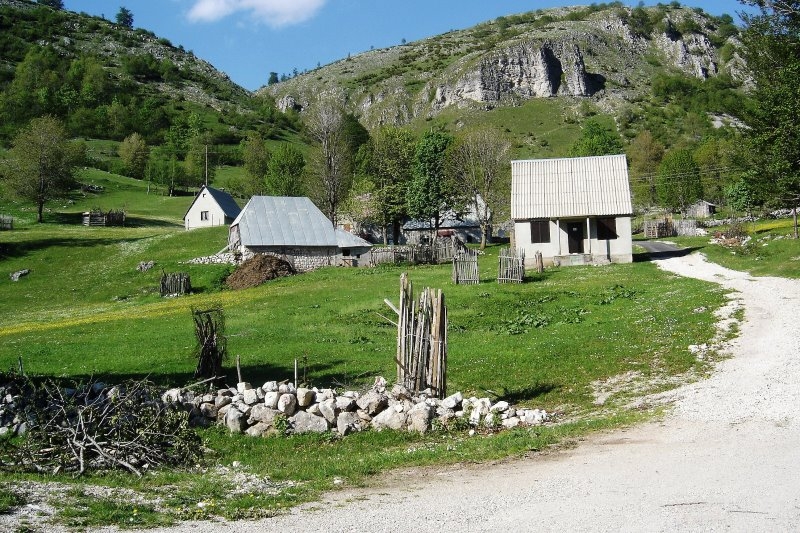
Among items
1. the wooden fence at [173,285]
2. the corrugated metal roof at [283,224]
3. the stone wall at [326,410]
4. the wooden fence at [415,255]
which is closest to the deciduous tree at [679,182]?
the wooden fence at [415,255]

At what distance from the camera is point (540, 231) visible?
52594 mm

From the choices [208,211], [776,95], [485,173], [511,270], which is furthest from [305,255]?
[776,95]

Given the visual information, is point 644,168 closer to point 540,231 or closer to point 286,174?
point 286,174

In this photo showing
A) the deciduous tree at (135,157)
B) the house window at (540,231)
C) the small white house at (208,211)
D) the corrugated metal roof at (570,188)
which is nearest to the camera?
the corrugated metal roof at (570,188)

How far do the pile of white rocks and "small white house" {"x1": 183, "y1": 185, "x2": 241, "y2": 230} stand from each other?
6694cm

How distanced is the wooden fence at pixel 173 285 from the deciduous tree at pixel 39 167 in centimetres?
3554

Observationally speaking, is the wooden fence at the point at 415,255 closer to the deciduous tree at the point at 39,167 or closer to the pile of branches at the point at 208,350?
the pile of branches at the point at 208,350

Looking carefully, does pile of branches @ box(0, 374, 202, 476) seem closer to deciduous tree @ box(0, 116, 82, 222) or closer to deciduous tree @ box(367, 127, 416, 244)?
deciduous tree @ box(367, 127, 416, 244)

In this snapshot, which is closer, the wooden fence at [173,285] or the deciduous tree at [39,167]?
the wooden fence at [173,285]

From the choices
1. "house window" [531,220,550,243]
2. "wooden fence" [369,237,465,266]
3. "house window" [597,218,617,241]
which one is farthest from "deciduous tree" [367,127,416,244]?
"house window" [597,218,617,241]

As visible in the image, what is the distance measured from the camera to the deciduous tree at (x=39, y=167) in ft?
241

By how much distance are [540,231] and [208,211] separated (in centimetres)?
4434

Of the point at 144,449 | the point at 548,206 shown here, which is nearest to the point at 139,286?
the point at 548,206

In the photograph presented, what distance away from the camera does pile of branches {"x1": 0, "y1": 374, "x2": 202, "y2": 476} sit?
11609mm
